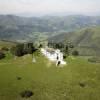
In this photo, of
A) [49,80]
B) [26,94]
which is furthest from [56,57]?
[26,94]

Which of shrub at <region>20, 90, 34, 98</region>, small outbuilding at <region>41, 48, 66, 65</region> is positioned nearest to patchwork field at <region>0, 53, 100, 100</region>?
shrub at <region>20, 90, 34, 98</region>

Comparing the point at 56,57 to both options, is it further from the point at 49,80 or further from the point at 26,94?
the point at 26,94

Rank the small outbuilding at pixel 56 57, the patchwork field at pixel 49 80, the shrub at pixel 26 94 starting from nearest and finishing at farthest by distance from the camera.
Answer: the shrub at pixel 26 94, the patchwork field at pixel 49 80, the small outbuilding at pixel 56 57

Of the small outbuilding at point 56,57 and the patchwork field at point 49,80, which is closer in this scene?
the patchwork field at point 49,80

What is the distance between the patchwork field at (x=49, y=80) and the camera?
82781mm

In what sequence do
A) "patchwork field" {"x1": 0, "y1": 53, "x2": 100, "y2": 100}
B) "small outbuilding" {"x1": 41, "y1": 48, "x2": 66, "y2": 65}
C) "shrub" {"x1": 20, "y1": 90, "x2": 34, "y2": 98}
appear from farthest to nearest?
"small outbuilding" {"x1": 41, "y1": 48, "x2": 66, "y2": 65}, "patchwork field" {"x1": 0, "y1": 53, "x2": 100, "y2": 100}, "shrub" {"x1": 20, "y1": 90, "x2": 34, "y2": 98}

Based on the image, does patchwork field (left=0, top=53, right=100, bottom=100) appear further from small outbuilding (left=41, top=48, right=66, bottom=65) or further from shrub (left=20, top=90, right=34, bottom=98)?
small outbuilding (left=41, top=48, right=66, bottom=65)

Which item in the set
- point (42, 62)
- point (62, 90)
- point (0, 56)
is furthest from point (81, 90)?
point (0, 56)

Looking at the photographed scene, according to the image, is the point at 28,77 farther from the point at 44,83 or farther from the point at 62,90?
the point at 62,90

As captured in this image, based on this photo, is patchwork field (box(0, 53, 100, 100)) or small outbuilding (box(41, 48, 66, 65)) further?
small outbuilding (box(41, 48, 66, 65))

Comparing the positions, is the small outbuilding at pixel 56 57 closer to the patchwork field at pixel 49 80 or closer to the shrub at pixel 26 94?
the patchwork field at pixel 49 80

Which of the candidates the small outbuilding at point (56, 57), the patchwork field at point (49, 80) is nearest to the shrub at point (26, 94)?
the patchwork field at point (49, 80)

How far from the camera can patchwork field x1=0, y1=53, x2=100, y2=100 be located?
82781 millimetres

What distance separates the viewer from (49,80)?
97062 millimetres
